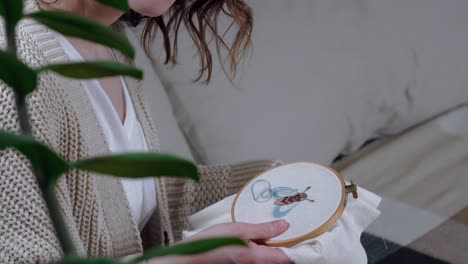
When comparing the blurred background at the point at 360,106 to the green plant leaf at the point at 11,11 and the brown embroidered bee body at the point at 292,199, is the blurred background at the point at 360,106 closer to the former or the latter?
the brown embroidered bee body at the point at 292,199

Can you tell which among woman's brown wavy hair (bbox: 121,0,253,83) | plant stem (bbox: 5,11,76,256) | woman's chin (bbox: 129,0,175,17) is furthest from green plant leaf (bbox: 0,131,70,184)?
woman's brown wavy hair (bbox: 121,0,253,83)

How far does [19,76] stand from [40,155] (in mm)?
28

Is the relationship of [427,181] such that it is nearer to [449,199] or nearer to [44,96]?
[449,199]

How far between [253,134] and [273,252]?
1.75ft

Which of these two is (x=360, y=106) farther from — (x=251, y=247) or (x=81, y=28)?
(x=81, y=28)

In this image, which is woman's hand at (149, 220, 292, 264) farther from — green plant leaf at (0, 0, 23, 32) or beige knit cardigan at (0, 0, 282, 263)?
green plant leaf at (0, 0, 23, 32)

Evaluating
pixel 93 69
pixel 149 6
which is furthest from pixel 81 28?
pixel 149 6

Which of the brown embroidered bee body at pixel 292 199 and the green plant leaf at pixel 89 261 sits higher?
the green plant leaf at pixel 89 261

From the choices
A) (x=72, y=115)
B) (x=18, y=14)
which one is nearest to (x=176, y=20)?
(x=72, y=115)

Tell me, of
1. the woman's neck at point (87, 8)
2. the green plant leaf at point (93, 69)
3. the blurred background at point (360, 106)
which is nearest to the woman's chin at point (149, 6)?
the woman's neck at point (87, 8)

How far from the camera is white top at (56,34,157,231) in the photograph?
918mm

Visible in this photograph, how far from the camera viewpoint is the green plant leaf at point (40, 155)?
24 centimetres

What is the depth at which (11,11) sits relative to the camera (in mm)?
260

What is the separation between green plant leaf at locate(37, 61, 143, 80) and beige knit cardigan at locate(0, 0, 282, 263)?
1.46ft
